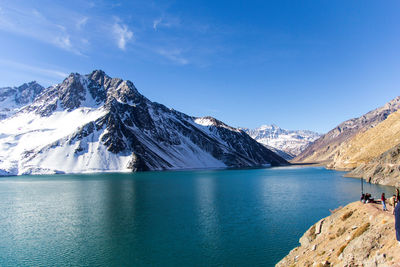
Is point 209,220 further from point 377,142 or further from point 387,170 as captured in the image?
point 377,142

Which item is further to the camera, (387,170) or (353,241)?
(387,170)

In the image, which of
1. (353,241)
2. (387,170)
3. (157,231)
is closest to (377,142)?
(387,170)

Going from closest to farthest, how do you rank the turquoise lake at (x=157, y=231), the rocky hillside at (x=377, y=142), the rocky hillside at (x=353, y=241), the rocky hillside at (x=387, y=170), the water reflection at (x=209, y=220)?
the rocky hillside at (x=353, y=241) → the turquoise lake at (x=157, y=231) → the water reflection at (x=209, y=220) → the rocky hillside at (x=387, y=170) → the rocky hillside at (x=377, y=142)

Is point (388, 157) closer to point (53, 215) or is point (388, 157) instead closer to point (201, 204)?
point (201, 204)

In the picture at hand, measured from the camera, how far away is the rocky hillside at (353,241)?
63.1ft

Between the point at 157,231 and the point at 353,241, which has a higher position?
the point at 353,241

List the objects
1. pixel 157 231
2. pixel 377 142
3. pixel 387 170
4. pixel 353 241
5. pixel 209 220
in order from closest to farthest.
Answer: pixel 353 241 < pixel 157 231 < pixel 209 220 < pixel 387 170 < pixel 377 142

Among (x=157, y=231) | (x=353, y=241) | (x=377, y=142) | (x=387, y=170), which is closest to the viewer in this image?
(x=353, y=241)

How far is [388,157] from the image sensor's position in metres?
112

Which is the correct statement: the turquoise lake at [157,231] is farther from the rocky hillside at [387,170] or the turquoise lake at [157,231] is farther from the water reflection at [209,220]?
the rocky hillside at [387,170]

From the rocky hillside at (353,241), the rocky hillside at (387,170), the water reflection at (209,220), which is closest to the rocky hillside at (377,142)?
the rocky hillside at (387,170)

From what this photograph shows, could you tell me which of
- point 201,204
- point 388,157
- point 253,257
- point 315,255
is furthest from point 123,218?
point 388,157

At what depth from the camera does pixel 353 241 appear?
22797mm

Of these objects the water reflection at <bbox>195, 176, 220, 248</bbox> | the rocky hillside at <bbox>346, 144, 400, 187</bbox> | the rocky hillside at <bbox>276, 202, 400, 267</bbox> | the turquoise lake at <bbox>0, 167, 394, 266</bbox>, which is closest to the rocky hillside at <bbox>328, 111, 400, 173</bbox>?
the rocky hillside at <bbox>346, 144, 400, 187</bbox>
